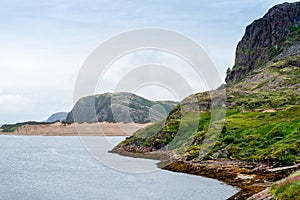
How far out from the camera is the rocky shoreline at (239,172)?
80.6 m

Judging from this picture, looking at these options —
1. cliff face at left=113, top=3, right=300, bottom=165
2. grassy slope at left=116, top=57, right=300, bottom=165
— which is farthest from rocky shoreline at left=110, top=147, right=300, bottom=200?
grassy slope at left=116, top=57, right=300, bottom=165

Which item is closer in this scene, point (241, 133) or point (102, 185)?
point (102, 185)

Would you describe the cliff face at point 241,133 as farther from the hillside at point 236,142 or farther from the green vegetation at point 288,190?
the green vegetation at point 288,190

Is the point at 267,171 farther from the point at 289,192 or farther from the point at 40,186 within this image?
the point at 40,186

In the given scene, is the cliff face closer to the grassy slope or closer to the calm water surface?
the grassy slope

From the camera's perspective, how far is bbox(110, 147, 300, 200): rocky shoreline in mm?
80644

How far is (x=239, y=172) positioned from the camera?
105m

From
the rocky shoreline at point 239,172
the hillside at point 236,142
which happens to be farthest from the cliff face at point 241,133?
the rocky shoreline at point 239,172

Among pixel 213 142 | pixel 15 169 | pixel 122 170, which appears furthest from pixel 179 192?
pixel 15 169

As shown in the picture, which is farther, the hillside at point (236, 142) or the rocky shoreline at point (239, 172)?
the hillside at point (236, 142)

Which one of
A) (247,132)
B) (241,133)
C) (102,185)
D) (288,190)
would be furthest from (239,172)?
(288,190)

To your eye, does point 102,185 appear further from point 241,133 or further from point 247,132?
point 247,132

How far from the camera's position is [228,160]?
400ft

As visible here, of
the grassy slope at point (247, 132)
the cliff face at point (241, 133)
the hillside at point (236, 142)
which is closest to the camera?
the hillside at point (236, 142)
